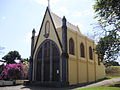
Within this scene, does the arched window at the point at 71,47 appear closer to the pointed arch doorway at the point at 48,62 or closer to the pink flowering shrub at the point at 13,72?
the pointed arch doorway at the point at 48,62

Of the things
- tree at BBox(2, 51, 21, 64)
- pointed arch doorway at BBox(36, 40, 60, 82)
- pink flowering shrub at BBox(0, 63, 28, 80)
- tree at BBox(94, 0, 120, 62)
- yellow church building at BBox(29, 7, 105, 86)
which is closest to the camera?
tree at BBox(94, 0, 120, 62)

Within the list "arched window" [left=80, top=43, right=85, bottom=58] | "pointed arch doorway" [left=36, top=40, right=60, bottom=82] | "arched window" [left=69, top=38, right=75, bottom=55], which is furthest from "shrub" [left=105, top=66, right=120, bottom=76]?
"pointed arch doorway" [left=36, top=40, right=60, bottom=82]

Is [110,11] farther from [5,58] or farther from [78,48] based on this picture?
[5,58]

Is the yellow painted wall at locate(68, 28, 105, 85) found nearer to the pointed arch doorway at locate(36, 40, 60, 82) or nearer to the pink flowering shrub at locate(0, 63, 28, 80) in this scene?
the pointed arch doorway at locate(36, 40, 60, 82)

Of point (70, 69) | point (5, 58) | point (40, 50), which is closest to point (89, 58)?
point (70, 69)

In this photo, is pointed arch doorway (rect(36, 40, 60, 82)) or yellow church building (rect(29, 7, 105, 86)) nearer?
yellow church building (rect(29, 7, 105, 86))

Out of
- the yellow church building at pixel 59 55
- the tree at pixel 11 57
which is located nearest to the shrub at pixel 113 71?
the yellow church building at pixel 59 55

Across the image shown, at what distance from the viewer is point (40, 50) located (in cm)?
3159

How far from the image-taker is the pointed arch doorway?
27.8 meters

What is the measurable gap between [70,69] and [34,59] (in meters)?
8.83

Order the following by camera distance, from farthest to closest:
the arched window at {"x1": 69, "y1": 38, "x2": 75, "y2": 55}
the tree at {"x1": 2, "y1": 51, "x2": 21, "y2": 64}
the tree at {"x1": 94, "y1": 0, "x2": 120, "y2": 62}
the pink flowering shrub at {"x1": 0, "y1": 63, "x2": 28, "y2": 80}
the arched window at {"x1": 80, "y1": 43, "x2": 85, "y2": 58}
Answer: the tree at {"x1": 2, "y1": 51, "x2": 21, "y2": 64}
the pink flowering shrub at {"x1": 0, "y1": 63, "x2": 28, "y2": 80}
the arched window at {"x1": 80, "y1": 43, "x2": 85, "y2": 58}
the arched window at {"x1": 69, "y1": 38, "x2": 75, "y2": 55}
the tree at {"x1": 94, "y1": 0, "x2": 120, "y2": 62}

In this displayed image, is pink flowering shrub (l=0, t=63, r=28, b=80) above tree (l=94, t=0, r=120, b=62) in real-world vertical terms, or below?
below

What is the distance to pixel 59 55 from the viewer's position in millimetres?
27625

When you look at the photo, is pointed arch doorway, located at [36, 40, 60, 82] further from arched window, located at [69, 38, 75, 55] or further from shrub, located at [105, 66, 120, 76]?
shrub, located at [105, 66, 120, 76]
